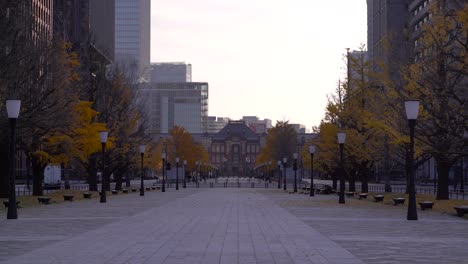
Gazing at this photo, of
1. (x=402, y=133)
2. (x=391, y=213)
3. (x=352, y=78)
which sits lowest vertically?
(x=391, y=213)

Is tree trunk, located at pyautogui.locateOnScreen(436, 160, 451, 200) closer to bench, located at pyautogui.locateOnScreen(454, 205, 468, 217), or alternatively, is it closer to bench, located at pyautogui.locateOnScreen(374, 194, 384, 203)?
bench, located at pyautogui.locateOnScreen(374, 194, 384, 203)

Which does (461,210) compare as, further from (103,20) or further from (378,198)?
(103,20)

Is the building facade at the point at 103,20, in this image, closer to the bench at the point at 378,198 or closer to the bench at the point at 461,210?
the bench at the point at 378,198

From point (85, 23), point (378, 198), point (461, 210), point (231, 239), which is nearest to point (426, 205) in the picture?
point (461, 210)

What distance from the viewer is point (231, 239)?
Result: 17.4m

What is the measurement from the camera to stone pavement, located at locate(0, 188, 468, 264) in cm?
1389

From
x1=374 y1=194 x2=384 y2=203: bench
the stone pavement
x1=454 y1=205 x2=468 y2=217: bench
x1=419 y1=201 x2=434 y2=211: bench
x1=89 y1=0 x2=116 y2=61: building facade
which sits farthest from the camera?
x1=89 y1=0 x2=116 y2=61: building facade

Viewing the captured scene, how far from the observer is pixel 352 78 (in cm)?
5506

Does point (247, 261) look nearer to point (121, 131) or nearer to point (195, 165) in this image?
point (121, 131)

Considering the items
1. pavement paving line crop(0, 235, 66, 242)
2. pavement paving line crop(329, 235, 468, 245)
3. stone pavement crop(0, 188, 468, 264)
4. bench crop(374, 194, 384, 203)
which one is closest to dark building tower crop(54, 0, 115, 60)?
bench crop(374, 194, 384, 203)

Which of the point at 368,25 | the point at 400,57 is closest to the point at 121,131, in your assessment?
the point at 400,57

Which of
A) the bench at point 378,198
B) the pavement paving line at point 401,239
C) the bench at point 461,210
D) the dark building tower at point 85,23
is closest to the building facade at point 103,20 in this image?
the dark building tower at point 85,23

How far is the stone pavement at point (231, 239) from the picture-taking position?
13891mm

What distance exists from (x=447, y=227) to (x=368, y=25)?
389 ft
